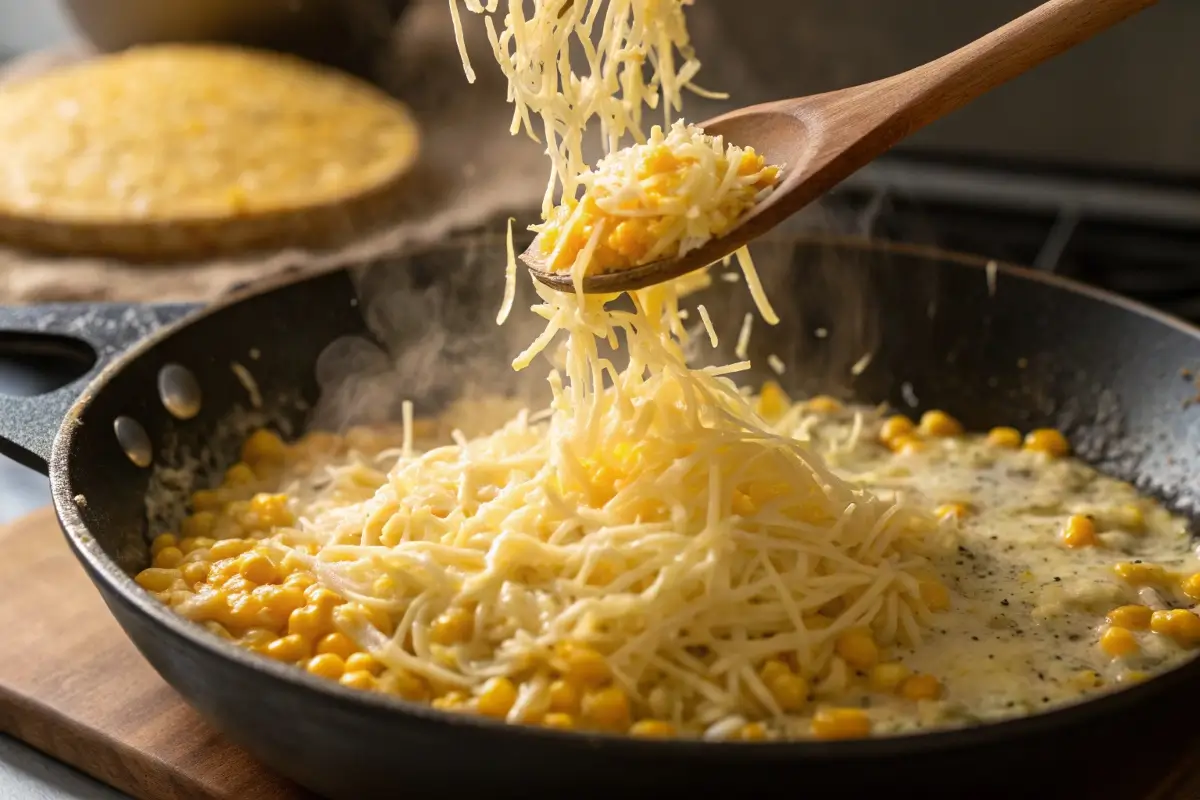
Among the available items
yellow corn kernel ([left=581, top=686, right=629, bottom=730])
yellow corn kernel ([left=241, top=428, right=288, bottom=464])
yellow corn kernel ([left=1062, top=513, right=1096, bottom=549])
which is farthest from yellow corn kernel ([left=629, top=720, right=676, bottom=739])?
yellow corn kernel ([left=241, top=428, right=288, bottom=464])

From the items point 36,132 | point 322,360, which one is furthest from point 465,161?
point 322,360

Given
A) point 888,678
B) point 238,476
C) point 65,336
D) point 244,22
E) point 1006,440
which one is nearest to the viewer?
point 888,678

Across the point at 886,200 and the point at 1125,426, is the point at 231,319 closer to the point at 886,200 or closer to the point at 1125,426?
the point at 1125,426

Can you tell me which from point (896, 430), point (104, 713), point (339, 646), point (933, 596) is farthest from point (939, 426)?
point (104, 713)

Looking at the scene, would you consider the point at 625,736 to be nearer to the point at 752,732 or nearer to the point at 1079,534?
the point at 752,732

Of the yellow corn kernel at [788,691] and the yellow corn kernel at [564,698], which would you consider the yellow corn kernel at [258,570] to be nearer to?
the yellow corn kernel at [564,698]

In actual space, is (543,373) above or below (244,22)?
below
